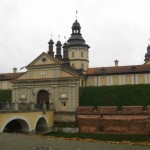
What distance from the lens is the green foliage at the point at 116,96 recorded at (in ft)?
115

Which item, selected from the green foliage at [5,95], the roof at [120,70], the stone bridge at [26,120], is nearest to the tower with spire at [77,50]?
the roof at [120,70]

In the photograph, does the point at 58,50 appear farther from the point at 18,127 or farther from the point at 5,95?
the point at 18,127

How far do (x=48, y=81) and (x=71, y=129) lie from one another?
7287mm

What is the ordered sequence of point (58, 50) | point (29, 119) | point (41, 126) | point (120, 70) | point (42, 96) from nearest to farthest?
point (29, 119), point (41, 126), point (42, 96), point (58, 50), point (120, 70)

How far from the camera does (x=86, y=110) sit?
3400 centimetres

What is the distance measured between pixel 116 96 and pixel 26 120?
12.5 meters

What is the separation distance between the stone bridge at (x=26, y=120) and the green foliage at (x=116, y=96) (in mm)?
5272

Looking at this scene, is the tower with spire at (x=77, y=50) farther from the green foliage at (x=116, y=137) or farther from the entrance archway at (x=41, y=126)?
the green foliage at (x=116, y=137)

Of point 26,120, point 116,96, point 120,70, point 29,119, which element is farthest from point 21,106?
point 120,70

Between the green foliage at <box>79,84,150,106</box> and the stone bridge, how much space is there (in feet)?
17.3

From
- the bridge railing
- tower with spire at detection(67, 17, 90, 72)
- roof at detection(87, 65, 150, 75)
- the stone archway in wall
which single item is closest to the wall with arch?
the bridge railing

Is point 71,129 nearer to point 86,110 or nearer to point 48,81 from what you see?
point 86,110

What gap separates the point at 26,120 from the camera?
94.9 ft

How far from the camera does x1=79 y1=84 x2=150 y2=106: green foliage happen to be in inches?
1379
